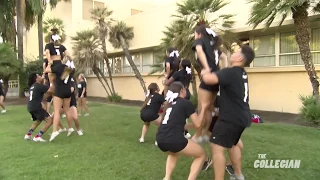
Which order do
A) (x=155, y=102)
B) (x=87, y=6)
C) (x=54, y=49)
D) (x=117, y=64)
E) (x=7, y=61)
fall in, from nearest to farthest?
(x=155, y=102), (x=54, y=49), (x=7, y=61), (x=117, y=64), (x=87, y=6)

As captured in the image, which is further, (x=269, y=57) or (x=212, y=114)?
(x=269, y=57)

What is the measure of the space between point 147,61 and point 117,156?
50.7 ft

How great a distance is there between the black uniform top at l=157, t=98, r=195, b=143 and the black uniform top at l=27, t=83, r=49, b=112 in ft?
13.5

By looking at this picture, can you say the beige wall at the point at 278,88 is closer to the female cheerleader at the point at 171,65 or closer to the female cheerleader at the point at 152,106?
the female cheerleader at the point at 171,65

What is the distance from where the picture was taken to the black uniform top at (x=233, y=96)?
3.55 m

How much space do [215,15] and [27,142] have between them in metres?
11.3

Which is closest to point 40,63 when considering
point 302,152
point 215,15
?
point 215,15

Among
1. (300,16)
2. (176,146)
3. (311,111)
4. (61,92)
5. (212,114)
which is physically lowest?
(311,111)

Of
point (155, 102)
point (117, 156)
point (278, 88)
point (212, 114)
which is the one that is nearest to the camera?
point (212, 114)

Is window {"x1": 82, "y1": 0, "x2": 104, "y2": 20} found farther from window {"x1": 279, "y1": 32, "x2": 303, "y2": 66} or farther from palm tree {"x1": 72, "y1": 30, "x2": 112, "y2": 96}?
window {"x1": 279, "y1": 32, "x2": 303, "y2": 66}

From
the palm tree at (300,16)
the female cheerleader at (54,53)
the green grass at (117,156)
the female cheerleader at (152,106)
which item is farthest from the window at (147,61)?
the female cheerleader at (152,106)

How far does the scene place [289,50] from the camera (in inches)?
522

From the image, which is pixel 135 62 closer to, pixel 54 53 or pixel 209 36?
pixel 54 53

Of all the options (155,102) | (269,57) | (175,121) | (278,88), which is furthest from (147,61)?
(175,121)
